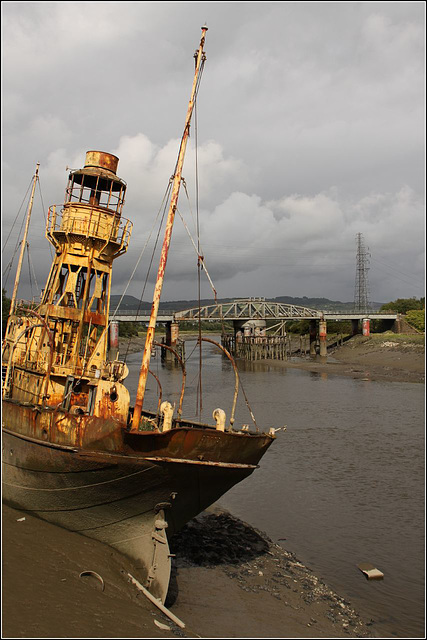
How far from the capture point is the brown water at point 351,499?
11.0m

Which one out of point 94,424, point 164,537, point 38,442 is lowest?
point 164,537

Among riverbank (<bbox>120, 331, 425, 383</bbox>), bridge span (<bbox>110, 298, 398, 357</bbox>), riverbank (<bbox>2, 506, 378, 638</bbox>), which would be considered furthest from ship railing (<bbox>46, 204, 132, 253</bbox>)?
bridge span (<bbox>110, 298, 398, 357</bbox>)

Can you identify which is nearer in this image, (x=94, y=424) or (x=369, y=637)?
(x=369, y=637)

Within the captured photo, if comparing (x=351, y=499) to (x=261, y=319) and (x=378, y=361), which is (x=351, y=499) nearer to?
(x=378, y=361)

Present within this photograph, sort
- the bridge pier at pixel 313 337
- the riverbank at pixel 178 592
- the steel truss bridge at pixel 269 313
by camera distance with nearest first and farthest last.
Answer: the riverbank at pixel 178 592
the steel truss bridge at pixel 269 313
the bridge pier at pixel 313 337

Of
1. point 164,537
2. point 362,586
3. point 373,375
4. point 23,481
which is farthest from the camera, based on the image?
point 373,375

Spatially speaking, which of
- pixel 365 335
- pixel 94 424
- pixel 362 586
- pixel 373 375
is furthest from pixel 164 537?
pixel 365 335

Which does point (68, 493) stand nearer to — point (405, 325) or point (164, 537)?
point (164, 537)

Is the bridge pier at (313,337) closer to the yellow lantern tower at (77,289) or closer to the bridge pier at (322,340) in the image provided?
the bridge pier at (322,340)

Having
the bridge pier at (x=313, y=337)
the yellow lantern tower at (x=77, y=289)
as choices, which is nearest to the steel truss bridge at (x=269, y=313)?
the bridge pier at (x=313, y=337)

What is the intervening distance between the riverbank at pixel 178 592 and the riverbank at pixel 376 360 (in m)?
40.4

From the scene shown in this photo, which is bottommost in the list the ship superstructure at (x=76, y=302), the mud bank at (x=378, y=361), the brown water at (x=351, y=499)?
the brown water at (x=351, y=499)

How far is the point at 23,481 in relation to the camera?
12398 millimetres

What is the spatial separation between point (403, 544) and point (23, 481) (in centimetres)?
1148
